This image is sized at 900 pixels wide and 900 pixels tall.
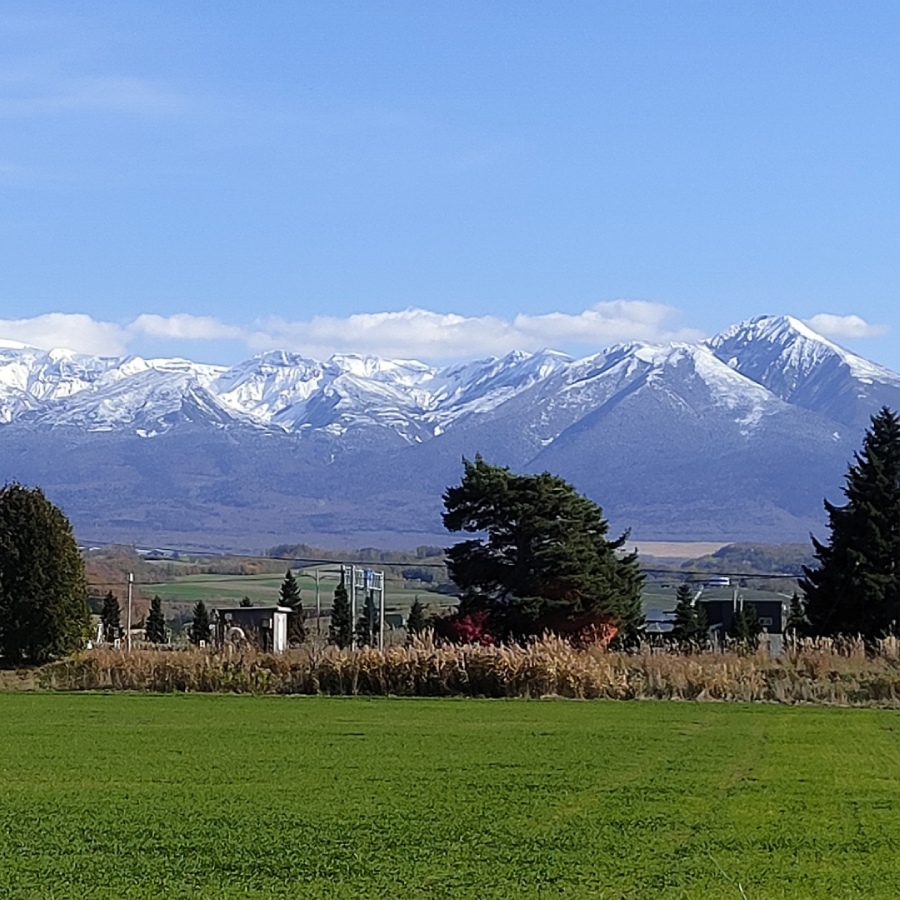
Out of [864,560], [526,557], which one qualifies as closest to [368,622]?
[526,557]

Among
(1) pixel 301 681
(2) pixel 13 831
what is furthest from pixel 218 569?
(2) pixel 13 831

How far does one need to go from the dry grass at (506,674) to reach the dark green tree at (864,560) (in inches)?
529

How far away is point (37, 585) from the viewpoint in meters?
37.3

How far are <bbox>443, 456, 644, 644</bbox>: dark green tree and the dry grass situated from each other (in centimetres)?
1233

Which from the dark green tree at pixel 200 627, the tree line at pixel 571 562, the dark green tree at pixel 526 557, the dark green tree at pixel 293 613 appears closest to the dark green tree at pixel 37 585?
the tree line at pixel 571 562

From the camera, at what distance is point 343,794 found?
13.1 meters

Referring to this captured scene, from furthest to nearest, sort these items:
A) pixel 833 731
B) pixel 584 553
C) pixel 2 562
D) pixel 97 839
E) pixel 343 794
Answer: pixel 584 553 < pixel 2 562 < pixel 833 731 < pixel 343 794 < pixel 97 839

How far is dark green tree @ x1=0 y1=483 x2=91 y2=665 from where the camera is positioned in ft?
121

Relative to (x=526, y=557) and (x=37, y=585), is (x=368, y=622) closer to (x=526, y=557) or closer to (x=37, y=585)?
(x=526, y=557)

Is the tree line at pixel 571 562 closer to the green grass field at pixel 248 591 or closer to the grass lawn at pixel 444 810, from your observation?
the grass lawn at pixel 444 810

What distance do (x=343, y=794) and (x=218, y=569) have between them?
128404 millimetres

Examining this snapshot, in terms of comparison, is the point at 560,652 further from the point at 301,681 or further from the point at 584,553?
the point at 584,553

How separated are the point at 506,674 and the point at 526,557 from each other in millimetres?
17189

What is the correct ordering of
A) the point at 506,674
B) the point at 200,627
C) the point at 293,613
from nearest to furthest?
1. the point at 506,674
2. the point at 200,627
3. the point at 293,613
